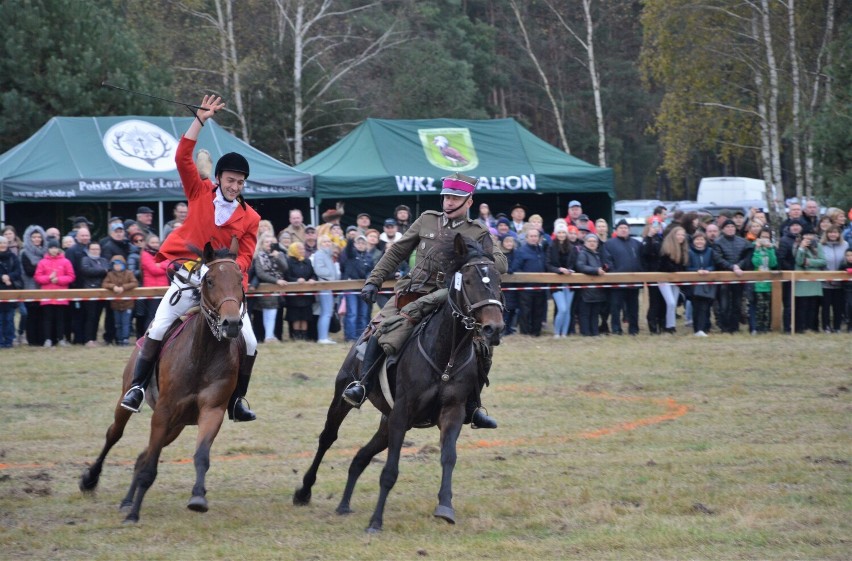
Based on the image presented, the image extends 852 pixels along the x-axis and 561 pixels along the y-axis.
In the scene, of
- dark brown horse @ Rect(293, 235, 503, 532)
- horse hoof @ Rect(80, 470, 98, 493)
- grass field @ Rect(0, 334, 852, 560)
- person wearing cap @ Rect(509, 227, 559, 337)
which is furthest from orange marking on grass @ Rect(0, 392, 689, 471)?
person wearing cap @ Rect(509, 227, 559, 337)

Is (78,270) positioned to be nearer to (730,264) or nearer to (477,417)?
(730,264)

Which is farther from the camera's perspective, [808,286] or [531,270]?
[808,286]

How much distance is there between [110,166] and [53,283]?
20.9 feet

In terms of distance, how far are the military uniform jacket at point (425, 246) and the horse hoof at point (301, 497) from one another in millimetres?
1641

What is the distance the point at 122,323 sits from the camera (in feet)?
59.1

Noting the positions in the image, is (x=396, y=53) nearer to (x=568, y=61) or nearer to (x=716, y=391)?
(x=568, y=61)

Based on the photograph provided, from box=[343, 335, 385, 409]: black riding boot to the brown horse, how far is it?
84 cm

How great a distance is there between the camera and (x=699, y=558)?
6.77m

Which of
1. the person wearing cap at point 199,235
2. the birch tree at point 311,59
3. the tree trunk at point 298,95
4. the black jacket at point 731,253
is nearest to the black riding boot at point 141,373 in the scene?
the person wearing cap at point 199,235

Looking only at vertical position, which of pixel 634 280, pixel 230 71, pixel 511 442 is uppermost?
pixel 230 71

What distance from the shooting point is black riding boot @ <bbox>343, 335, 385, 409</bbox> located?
8414 mm

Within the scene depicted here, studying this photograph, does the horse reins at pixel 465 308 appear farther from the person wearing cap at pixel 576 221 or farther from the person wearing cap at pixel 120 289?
the person wearing cap at pixel 576 221

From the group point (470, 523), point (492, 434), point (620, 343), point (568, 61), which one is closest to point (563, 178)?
point (620, 343)

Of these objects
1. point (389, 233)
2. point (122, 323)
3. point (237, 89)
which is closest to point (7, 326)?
point (122, 323)
